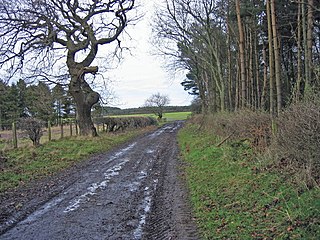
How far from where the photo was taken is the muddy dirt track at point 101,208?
5406mm

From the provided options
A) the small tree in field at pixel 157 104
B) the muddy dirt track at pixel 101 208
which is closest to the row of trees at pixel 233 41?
the muddy dirt track at pixel 101 208

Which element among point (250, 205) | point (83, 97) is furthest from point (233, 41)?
point (250, 205)

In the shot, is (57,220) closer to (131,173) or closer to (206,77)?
(131,173)

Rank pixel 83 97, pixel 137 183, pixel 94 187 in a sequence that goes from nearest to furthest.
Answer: pixel 94 187 → pixel 137 183 → pixel 83 97

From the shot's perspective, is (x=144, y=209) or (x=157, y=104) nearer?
(x=144, y=209)

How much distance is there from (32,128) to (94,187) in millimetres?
10484

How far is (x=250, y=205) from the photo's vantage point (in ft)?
19.9

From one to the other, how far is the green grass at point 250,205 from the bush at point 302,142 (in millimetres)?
377

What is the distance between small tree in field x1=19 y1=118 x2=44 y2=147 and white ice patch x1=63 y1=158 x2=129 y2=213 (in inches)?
295

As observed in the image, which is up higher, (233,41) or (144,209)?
(233,41)

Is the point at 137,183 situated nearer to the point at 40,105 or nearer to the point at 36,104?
the point at 40,105

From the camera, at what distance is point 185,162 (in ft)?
41.0

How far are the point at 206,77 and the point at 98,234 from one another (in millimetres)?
30913

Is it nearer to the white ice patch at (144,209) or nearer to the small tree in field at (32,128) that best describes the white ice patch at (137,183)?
the white ice patch at (144,209)
